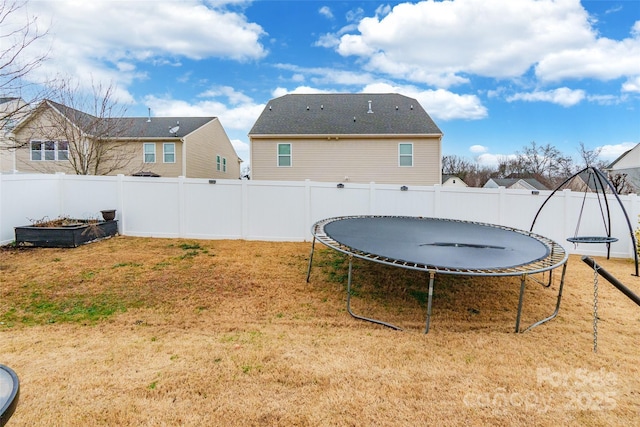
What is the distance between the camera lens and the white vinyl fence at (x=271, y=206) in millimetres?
6613

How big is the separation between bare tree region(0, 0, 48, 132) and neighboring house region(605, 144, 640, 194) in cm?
2557

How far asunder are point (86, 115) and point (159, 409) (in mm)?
13724

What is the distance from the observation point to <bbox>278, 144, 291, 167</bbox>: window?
12.1 meters

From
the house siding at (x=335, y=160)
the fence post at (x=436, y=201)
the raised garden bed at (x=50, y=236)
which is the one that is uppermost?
the house siding at (x=335, y=160)

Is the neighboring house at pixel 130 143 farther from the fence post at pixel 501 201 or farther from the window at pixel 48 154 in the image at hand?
the fence post at pixel 501 201

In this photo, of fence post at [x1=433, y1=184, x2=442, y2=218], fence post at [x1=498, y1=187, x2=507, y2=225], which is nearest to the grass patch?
fence post at [x1=433, y1=184, x2=442, y2=218]

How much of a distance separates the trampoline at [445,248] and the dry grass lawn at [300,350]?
0.38 m

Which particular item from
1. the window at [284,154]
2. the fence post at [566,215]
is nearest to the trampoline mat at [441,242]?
the fence post at [566,215]

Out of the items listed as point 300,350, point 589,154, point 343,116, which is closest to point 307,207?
point 300,350

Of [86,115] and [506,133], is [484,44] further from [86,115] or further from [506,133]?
[506,133]

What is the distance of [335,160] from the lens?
1214 centimetres

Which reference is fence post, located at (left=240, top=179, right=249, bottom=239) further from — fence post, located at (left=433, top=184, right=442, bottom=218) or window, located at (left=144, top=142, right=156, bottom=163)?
window, located at (left=144, top=142, right=156, bottom=163)

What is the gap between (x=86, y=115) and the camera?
38.2ft

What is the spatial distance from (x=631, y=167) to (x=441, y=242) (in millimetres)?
23398
